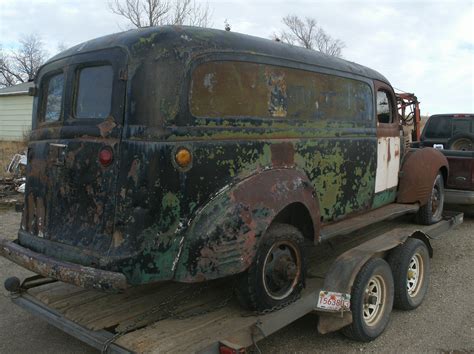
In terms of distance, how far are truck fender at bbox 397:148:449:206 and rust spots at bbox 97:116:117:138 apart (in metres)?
4.08

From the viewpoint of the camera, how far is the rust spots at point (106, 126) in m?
3.17

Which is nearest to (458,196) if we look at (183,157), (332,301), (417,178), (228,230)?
(417,178)

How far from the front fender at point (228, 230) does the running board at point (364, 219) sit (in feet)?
3.43

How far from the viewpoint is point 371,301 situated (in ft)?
13.4

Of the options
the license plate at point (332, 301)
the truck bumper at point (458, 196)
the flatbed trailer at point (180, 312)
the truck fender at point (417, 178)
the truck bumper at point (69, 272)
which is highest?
the truck fender at point (417, 178)

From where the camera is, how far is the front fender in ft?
10.0

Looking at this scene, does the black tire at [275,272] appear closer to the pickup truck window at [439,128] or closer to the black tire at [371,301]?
the black tire at [371,301]

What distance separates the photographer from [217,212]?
10.3 feet

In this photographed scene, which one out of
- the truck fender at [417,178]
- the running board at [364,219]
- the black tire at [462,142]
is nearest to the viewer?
the running board at [364,219]

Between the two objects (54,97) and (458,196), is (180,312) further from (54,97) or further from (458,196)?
(458,196)

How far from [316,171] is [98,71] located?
202 cm

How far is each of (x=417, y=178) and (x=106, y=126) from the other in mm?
4236

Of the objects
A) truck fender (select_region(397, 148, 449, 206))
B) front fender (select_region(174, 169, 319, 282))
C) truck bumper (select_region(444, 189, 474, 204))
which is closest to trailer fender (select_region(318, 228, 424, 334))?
front fender (select_region(174, 169, 319, 282))

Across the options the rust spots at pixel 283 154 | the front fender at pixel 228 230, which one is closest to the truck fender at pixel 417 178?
the rust spots at pixel 283 154
